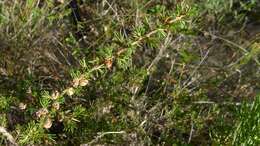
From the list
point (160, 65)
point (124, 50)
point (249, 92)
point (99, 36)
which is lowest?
point (249, 92)

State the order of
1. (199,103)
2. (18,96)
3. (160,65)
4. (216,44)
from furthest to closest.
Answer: (216,44) → (160,65) → (199,103) → (18,96)

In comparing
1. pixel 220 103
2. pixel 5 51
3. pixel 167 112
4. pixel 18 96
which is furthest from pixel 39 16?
pixel 220 103

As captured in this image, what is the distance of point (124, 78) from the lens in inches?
84.3

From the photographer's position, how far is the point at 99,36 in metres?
2.37

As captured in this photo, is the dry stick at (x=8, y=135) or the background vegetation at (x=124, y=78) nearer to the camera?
the dry stick at (x=8, y=135)

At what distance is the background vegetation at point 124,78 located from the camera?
6.15 ft

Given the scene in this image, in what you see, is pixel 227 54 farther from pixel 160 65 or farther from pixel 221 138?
pixel 221 138

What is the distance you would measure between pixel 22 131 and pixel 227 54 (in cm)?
139

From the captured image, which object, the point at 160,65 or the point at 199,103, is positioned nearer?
the point at 199,103

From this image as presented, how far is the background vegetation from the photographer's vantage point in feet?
6.15

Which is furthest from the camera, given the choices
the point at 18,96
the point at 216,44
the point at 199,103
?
the point at 216,44

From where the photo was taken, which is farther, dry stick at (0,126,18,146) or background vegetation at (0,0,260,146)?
background vegetation at (0,0,260,146)

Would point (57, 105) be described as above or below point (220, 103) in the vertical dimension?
above

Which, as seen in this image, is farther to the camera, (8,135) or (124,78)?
(124,78)
